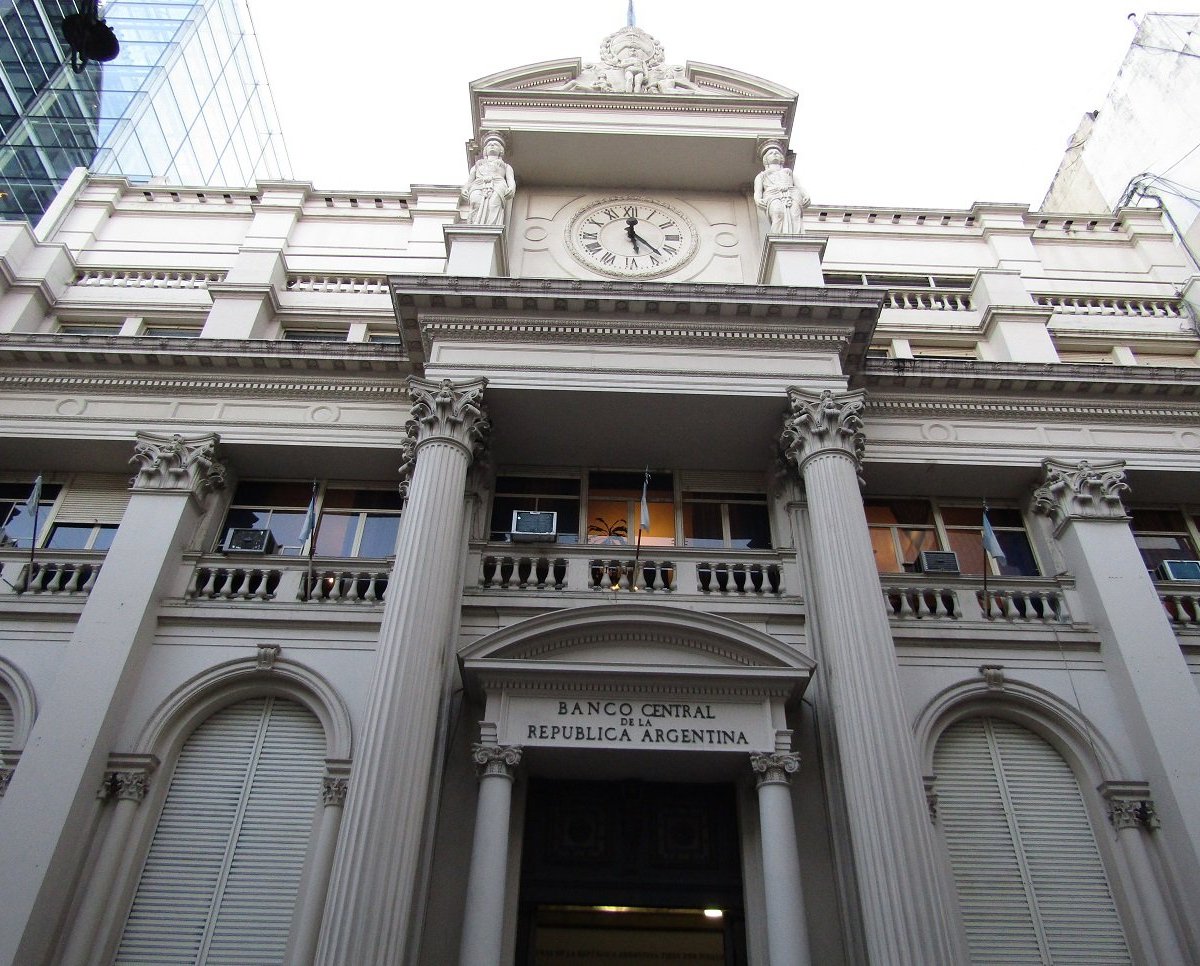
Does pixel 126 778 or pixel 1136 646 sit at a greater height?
pixel 1136 646

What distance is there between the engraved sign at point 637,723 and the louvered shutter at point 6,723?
7098mm

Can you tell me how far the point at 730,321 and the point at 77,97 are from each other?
83.1 ft

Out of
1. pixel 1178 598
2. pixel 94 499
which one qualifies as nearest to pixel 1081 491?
pixel 1178 598

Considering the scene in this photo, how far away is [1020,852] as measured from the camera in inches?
476

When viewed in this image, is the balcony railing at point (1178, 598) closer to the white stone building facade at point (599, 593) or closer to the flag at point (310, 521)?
the white stone building facade at point (599, 593)

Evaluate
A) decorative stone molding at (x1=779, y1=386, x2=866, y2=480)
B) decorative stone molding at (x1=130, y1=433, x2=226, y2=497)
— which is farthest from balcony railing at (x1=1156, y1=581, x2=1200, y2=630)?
decorative stone molding at (x1=130, y1=433, x2=226, y2=497)

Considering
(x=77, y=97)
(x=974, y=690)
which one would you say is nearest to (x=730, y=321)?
(x=974, y=690)

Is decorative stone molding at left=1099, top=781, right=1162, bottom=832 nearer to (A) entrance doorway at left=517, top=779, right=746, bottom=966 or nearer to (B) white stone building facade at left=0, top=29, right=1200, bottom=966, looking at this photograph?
(B) white stone building facade at left=0, top=29, right=1200, bottom=966

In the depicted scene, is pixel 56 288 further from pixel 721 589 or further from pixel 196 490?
pixel 721 589

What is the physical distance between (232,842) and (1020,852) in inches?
412

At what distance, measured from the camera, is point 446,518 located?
12703 millimetres

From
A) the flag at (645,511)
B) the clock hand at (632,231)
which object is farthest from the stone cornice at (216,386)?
the clock hand at (632,231)

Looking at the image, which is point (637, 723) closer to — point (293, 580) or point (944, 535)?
point (293, 580)

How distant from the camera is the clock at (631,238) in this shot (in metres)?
17.2
